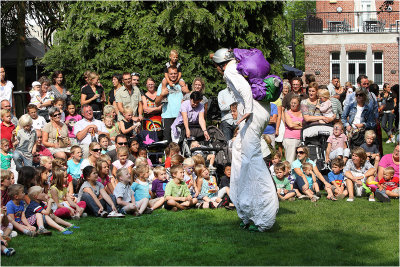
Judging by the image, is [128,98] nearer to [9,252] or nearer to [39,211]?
[39,211]

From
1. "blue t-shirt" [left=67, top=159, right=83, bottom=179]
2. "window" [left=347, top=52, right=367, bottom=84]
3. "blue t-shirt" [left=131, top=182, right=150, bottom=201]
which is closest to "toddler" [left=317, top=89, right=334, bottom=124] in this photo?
"blue t-shirt" [left=131, top=182, right=150, bottom=201]

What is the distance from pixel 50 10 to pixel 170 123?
1624 centimetres

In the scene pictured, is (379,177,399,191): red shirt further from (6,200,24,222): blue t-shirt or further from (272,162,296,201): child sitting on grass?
(6,200,24,222): blue t-shirt

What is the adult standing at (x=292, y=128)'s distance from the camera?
14.1 meters

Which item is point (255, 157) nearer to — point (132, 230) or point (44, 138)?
point (132, 230)

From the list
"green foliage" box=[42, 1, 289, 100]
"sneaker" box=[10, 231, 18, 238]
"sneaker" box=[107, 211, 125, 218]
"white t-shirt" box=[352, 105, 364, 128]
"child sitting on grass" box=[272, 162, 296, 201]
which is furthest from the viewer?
"green foliage" box=[42, 1, 289, 100]

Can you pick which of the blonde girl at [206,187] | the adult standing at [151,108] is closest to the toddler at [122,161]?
the blonde girl at [206,187]

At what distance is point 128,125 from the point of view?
14.2 meters

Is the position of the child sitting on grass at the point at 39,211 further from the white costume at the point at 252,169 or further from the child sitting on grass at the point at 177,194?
the white costume at the point at 252,169

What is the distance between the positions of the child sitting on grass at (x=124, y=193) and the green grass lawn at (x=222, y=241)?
38cm

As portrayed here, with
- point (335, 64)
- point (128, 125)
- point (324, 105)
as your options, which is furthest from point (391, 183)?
point (335, 64)

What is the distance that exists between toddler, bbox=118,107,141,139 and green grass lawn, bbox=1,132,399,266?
3.58m

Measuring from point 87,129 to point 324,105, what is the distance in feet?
16.0

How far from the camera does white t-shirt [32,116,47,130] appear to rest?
13934 mm
